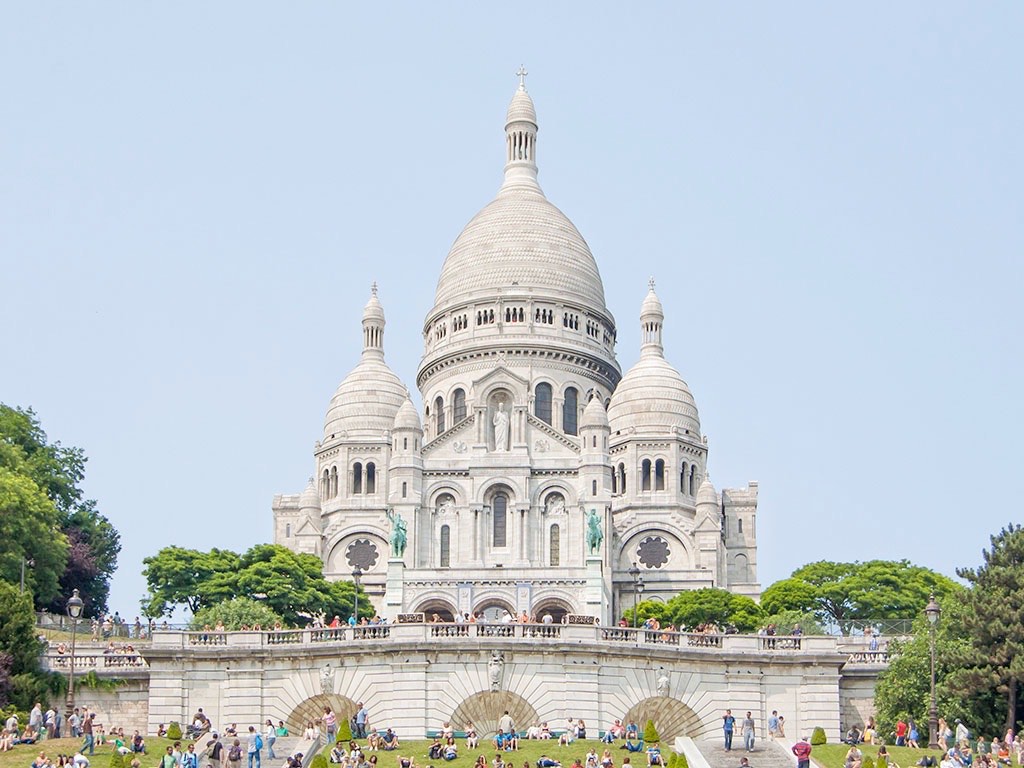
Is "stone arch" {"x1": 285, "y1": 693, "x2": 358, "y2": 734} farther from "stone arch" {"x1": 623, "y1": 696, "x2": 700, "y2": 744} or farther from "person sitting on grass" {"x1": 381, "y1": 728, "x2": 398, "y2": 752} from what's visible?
"stone arch" {"x1": 623, "y1": 696, "x2": 700, "y2": 744}

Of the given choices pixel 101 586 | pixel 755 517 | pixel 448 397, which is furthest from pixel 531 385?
pixel 101 586

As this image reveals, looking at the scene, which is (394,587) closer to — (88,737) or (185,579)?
(185,579)

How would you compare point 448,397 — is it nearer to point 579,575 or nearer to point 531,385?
point 531,385

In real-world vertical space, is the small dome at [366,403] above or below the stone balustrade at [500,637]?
above

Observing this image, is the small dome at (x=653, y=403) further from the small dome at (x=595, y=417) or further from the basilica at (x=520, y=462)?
the small dome at (x=595, y=417)

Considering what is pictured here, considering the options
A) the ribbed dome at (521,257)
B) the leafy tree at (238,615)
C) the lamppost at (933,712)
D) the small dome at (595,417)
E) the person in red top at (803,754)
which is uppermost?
the ribbed dome at (521,257)

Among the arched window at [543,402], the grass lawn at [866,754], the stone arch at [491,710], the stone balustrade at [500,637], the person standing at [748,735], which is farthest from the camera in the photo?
the arched window at [543,402]

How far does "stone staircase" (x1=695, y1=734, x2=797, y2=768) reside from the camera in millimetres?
51562

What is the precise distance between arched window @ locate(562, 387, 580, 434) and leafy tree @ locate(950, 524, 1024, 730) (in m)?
70.3

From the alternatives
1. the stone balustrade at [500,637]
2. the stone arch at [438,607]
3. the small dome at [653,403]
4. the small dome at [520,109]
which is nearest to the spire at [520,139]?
the small dome at [520,109]

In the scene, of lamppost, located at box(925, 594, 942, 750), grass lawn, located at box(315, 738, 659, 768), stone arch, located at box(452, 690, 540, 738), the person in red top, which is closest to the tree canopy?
stone arch, located at box(452, 690, 540, 738)

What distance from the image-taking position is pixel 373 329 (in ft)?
447

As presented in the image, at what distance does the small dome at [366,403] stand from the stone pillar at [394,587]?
20613 mm

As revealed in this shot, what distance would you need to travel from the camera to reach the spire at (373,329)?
136m
